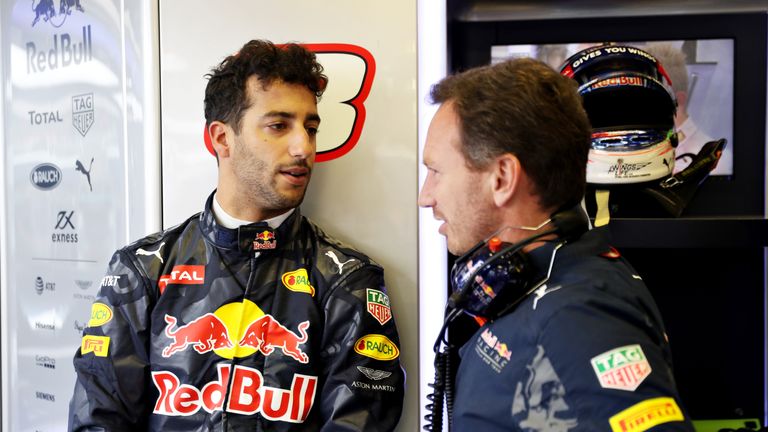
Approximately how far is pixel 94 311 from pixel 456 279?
3.17ft

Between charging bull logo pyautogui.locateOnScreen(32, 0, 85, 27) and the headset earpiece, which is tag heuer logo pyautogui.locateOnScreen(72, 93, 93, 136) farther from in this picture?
the headset earpiece

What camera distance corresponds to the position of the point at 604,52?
1581 mm

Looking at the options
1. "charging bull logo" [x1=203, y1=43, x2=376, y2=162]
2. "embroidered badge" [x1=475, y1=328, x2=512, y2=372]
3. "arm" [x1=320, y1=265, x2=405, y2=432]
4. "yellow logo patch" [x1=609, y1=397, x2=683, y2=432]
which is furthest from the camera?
"charging bull logo" [x1=203, y1=43, x2=376, y2=162]

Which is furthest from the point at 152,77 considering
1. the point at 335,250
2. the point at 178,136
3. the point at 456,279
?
the point at 456,279

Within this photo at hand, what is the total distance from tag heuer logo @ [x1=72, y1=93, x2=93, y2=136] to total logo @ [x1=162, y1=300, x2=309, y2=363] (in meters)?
0.79

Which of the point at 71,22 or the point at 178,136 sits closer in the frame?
the point at 178,136

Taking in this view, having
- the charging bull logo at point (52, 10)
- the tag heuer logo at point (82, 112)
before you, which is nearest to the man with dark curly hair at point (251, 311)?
the tag heuer logo at point (82, 112)

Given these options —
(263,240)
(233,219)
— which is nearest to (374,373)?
(263,240)

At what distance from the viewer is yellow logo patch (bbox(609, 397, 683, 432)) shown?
88cm

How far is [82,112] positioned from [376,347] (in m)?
1.17

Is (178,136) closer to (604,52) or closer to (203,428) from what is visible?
(203,428)

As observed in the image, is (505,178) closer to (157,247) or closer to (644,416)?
(644,416)

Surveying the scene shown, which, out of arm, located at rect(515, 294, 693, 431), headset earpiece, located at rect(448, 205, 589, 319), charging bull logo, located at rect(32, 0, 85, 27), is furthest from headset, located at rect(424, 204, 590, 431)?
charging bull logo, located at rect(32, 0, 85, 27)

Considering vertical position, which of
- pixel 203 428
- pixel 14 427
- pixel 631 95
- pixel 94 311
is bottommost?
pixel 14 427
